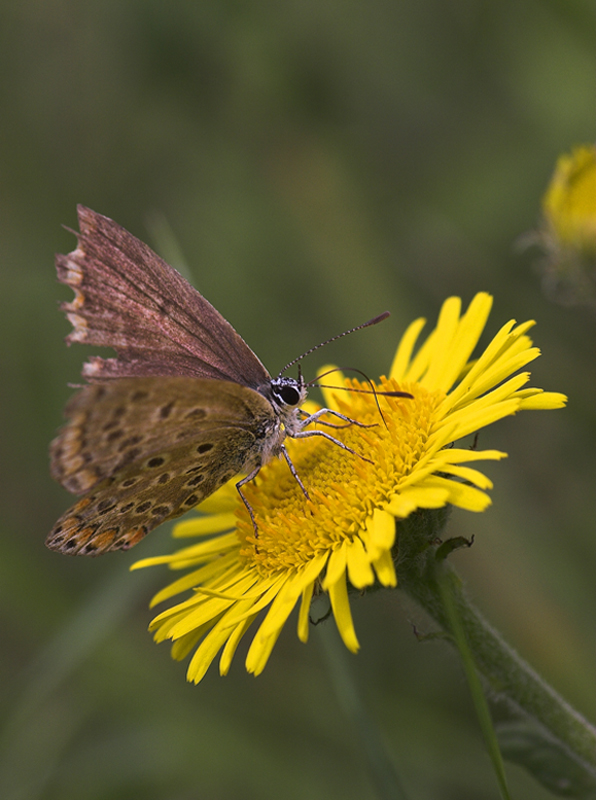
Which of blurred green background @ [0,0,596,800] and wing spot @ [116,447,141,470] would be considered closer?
wing spot @ [116,447,141,470]

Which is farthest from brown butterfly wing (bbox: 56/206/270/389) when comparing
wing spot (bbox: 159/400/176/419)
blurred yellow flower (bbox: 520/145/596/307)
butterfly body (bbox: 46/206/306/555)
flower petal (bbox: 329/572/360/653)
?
blurred yellow flower (bbox: 520/145/596/307)

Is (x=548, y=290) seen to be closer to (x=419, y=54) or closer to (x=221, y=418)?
(x=221, y=418)

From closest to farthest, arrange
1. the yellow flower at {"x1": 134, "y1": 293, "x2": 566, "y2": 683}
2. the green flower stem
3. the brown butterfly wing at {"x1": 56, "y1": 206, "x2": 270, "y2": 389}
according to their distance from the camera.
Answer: the yellow flower at {"x1": 134, "y1": 293, "x2": 566, "y2": 683}
the green flower stem
the brown butterfly wing at {"x1": 56, "y1": 206, "x2": 270, "y2": 389}

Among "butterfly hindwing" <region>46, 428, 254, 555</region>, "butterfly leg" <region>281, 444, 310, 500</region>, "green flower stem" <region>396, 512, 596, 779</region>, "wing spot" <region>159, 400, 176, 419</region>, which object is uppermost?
"wing spot" <region>159, 400, 176, 419</region>

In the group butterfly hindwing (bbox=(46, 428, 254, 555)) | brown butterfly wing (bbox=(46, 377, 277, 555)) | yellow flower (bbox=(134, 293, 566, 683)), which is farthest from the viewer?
butterfly hindwing (bbox=(46, 428, 254, 555))

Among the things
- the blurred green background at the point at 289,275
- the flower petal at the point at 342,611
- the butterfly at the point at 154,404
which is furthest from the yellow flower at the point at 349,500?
the blurred green background at the point at 289,275

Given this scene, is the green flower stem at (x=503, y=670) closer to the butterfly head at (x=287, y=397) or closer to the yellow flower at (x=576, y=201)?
the butterfly head at (x=287, y=397)

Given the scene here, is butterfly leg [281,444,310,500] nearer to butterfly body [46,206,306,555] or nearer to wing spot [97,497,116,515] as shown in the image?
butterfly body [46,206,306,555]

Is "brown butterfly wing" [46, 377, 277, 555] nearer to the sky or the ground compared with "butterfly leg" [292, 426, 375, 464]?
nearer to the sky
